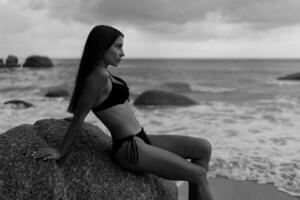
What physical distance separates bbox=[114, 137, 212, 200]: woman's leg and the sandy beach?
5.84ft

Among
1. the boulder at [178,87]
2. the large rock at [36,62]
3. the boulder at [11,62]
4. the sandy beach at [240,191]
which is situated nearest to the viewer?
the sandy beach at [240,191]

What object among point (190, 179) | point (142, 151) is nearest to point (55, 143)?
point (142, 151)

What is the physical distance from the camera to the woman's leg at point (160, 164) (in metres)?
3.32

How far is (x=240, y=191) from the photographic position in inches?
213

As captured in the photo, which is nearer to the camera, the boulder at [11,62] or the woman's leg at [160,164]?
the woman's leg at [160,164]

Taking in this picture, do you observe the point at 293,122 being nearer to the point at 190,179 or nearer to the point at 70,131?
the point at 190,179

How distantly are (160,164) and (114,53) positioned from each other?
3.67ft

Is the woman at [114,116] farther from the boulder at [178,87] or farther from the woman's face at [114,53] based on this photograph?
the boulder at [178,87]

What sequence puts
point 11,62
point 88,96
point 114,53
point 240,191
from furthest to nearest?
point 11,62
point 240,191
point 114,53
point 88,96

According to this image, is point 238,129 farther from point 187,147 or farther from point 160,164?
point 160,164

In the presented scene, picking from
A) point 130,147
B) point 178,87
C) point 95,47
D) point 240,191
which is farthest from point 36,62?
point 130,147

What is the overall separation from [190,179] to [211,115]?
9.16 m

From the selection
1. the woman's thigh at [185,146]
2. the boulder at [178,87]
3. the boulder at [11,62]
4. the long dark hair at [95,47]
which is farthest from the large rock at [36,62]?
the long dark hair at [95,47]

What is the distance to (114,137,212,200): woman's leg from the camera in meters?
3.32
